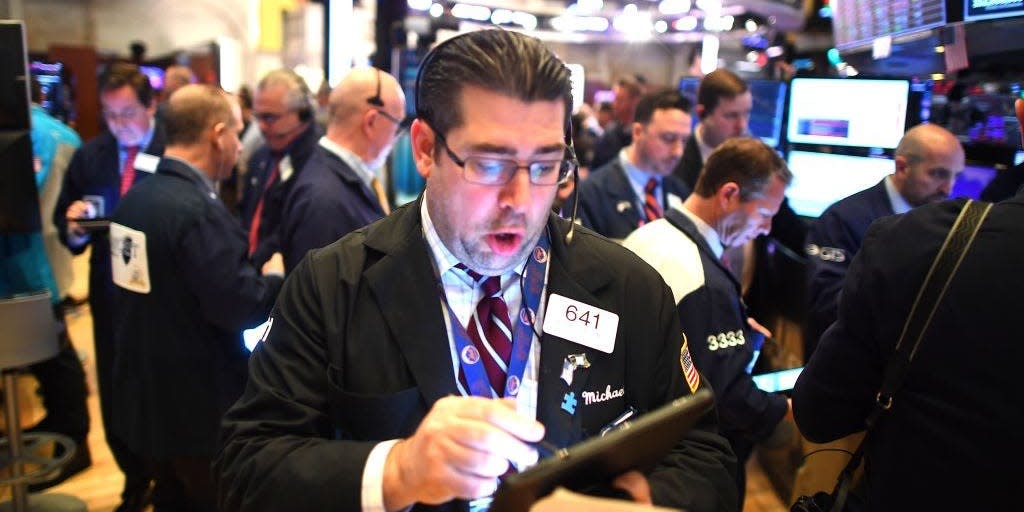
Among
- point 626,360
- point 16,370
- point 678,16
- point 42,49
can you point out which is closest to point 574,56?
point 678,16

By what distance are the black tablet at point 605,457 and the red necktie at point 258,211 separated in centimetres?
273

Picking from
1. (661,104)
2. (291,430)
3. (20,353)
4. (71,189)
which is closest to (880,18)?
(661,104)

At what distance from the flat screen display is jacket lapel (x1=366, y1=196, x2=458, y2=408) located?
6.60 feet

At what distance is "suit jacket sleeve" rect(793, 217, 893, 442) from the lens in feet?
4.91

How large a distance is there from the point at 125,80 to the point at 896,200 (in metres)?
3.79

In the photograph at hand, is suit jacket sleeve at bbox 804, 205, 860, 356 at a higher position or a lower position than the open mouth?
lower

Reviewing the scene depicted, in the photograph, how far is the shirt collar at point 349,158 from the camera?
9.43 feet

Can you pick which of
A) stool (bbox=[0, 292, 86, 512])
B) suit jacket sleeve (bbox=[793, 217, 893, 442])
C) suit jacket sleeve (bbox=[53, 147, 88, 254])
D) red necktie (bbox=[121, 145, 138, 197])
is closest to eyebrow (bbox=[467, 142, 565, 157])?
suit jacket sleeve (bbox=[793, 217, 893, 442])

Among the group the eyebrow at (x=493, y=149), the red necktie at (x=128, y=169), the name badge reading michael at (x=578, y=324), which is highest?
the eyebrow at (x=493, y=149)

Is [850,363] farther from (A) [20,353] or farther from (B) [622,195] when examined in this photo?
(A) [20,353]

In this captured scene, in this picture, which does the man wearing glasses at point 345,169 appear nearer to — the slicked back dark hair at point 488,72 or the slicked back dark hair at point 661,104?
the slicked back dark hair at point 661,104

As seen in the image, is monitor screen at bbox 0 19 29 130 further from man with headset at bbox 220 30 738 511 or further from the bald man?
the bald man

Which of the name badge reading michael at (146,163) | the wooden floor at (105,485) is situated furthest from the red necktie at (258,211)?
the wooden floor at (105,485)

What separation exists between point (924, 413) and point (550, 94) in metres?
0.95
